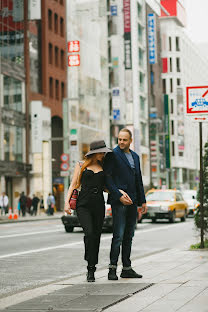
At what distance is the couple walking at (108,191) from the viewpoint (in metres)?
9.48

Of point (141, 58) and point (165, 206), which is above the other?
point (141, 58)

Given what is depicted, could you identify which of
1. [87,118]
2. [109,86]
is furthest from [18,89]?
[109,86]

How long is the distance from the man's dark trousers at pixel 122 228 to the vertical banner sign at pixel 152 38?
89.1 meters

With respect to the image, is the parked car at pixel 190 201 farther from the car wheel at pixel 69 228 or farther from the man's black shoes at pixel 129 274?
the man's black shoes at pixel 129 274

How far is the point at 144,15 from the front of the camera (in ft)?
321

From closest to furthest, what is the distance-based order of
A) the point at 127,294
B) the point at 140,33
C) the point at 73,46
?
1. the point at 127,294
2. the point at 73,46
3. the point at 140,33

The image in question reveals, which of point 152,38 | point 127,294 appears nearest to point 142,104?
point 152,38

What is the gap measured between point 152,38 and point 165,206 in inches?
2588

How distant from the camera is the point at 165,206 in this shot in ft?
113

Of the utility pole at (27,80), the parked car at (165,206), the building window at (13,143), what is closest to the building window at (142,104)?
the utility pole at (27,80)

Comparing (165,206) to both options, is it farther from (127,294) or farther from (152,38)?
(152,38)

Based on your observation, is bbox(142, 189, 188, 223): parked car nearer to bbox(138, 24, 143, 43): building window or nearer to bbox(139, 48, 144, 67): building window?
bbox(139, 48, 144, 67): building window

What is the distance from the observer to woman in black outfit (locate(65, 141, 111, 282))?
9445 millimetres

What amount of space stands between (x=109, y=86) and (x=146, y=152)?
49.3 feet
